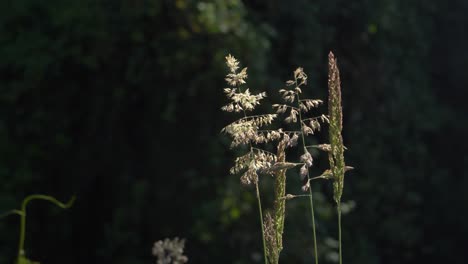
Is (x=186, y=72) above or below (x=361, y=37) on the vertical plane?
below

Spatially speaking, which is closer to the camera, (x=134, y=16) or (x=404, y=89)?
(x=134, y=16)

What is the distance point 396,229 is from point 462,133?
4.41 ft

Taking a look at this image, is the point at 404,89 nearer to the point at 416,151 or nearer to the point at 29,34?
the point at 416,151

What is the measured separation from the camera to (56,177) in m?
5.04

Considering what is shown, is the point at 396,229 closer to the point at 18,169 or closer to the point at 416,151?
the point at 416,151

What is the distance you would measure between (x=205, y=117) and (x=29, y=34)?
1331 millimetres

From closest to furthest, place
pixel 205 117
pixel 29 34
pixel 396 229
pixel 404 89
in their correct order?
pixel 205 117 → pixel 29 34 → pixel 396 229 → pixel 404 89

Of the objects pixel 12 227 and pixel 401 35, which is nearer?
pixel 12 227

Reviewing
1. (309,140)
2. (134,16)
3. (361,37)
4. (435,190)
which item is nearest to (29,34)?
(134,16)

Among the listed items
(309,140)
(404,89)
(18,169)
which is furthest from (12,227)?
(404,89)

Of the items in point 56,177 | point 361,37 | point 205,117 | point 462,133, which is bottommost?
point 56,177

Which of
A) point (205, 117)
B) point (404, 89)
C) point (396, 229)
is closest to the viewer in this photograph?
point (205, 117)

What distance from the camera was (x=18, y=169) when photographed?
4.93m

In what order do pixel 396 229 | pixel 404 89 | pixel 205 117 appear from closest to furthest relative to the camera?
pixel 205 117 < pixel 396 229 < pixel 404 89
